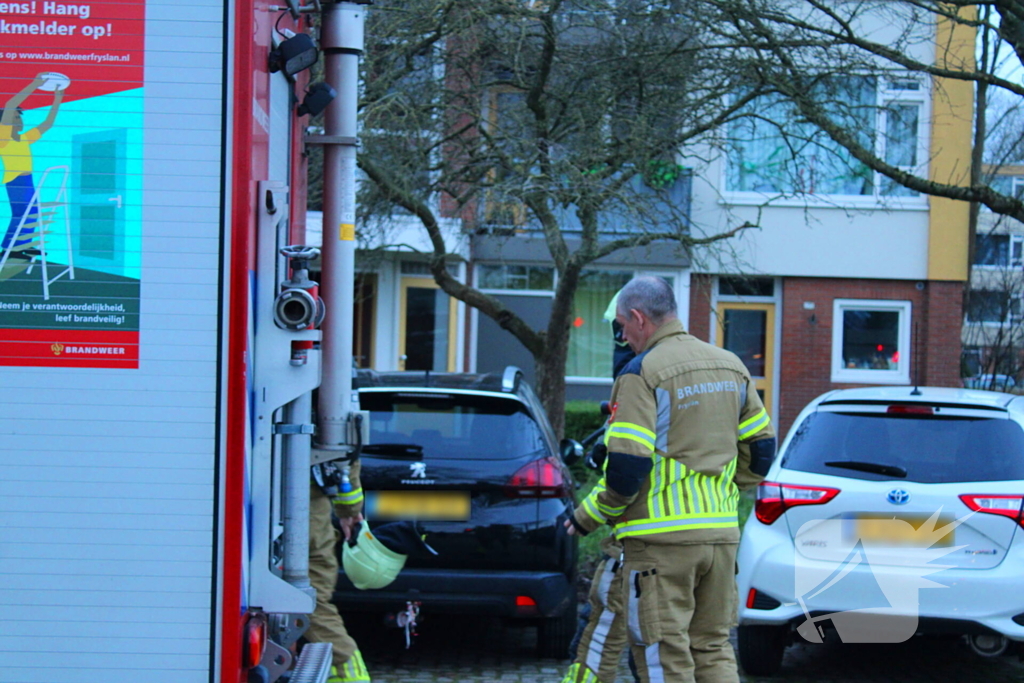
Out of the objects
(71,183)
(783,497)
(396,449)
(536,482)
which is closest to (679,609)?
(783,497)

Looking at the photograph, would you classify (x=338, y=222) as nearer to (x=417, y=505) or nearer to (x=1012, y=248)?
(x=417, y=505)

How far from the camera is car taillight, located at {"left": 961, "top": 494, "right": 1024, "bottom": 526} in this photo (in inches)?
191

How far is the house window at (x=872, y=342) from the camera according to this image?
56.0 ft

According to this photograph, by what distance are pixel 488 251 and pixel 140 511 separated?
13.8 m

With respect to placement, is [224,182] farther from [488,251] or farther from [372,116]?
[488,251]

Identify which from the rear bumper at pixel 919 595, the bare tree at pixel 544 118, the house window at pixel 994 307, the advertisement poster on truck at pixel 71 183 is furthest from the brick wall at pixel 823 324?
the advertisement poster on truck at pixel 71 183

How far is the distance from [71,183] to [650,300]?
86.6 inches

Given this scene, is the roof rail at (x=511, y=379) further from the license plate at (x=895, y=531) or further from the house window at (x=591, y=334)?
the house window at (x=591, y=334)

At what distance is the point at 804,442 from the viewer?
217 inches

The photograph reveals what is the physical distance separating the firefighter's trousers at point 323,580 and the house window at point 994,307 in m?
12.7

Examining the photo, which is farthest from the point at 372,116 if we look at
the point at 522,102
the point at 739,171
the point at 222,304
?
the point at 739,171

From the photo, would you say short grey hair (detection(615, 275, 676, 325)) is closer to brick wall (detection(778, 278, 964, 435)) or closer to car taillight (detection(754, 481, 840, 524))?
car taillight (detection(754, 481, 840, 524))

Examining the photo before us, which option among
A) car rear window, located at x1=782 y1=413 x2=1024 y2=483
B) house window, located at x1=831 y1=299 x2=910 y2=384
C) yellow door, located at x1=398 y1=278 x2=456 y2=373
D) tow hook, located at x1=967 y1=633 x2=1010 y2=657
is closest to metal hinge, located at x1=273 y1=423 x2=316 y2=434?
car rear window, located at x1=782 y1=413 x2=1024 y2=483

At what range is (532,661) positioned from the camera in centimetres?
597
